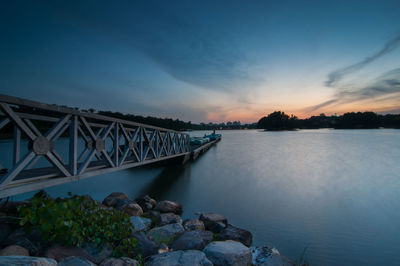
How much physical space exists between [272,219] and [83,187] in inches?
392

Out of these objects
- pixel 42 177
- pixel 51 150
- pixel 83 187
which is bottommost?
pixel 83 187

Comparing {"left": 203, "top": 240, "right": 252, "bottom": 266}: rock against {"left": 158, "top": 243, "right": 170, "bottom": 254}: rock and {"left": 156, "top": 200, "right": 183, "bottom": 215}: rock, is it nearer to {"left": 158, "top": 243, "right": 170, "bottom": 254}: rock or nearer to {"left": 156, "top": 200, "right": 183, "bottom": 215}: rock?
{"left": 158, "top": 243, "right": 170, "bottom": 254}: rock

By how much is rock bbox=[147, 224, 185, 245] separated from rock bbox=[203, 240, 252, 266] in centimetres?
119

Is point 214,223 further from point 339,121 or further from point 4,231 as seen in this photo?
point 339,121

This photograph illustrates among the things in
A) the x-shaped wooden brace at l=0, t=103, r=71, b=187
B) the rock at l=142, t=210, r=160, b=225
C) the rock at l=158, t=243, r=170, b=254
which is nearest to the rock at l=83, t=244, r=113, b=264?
the rock at l=158, t=243, r=170, b=254

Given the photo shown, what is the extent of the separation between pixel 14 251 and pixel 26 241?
9.7 inches

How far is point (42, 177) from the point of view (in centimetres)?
453

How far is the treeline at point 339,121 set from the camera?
109 meters

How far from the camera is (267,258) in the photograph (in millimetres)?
3812

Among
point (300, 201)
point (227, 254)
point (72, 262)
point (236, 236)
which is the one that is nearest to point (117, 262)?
point (72, 262)

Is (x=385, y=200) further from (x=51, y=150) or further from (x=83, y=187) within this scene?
(x=83, y=187)

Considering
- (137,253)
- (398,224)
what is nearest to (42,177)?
(137,253)

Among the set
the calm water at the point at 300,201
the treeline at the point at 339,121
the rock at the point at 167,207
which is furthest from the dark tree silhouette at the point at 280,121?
the rock at the point at 167,207

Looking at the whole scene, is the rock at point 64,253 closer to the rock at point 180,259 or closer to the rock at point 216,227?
the rock at point 180,259
